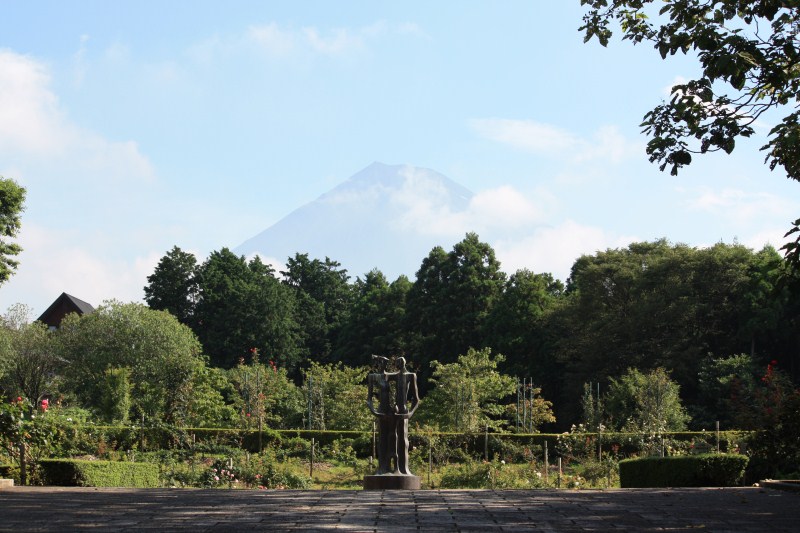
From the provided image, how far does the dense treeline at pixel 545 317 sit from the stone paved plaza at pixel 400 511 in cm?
1916

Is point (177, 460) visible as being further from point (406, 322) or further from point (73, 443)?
point (406, 322)

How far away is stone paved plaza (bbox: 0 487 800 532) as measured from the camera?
8.23 m

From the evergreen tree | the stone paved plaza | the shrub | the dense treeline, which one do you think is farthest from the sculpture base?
the evergreen tree

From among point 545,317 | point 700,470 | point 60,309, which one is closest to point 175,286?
point 60,309

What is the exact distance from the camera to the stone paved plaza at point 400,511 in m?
8.23

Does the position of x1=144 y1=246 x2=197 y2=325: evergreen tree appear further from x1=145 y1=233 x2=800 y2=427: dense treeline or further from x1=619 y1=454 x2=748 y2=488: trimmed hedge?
x1=619 y1=454 x2=748 y2=488: trimmed hedge

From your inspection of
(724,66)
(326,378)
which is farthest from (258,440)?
(724,66)

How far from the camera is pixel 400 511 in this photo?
9.73 metres

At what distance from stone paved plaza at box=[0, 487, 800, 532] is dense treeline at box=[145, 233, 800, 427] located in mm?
19155

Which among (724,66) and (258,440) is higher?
(724,66)

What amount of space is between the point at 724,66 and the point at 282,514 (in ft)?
19.8

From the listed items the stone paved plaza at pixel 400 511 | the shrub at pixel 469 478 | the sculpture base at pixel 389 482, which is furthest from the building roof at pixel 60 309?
the stone paved plaza at pixel 400 511

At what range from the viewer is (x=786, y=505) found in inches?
409

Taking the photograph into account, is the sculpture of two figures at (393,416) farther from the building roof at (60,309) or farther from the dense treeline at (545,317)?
the building roof at (60,309)
